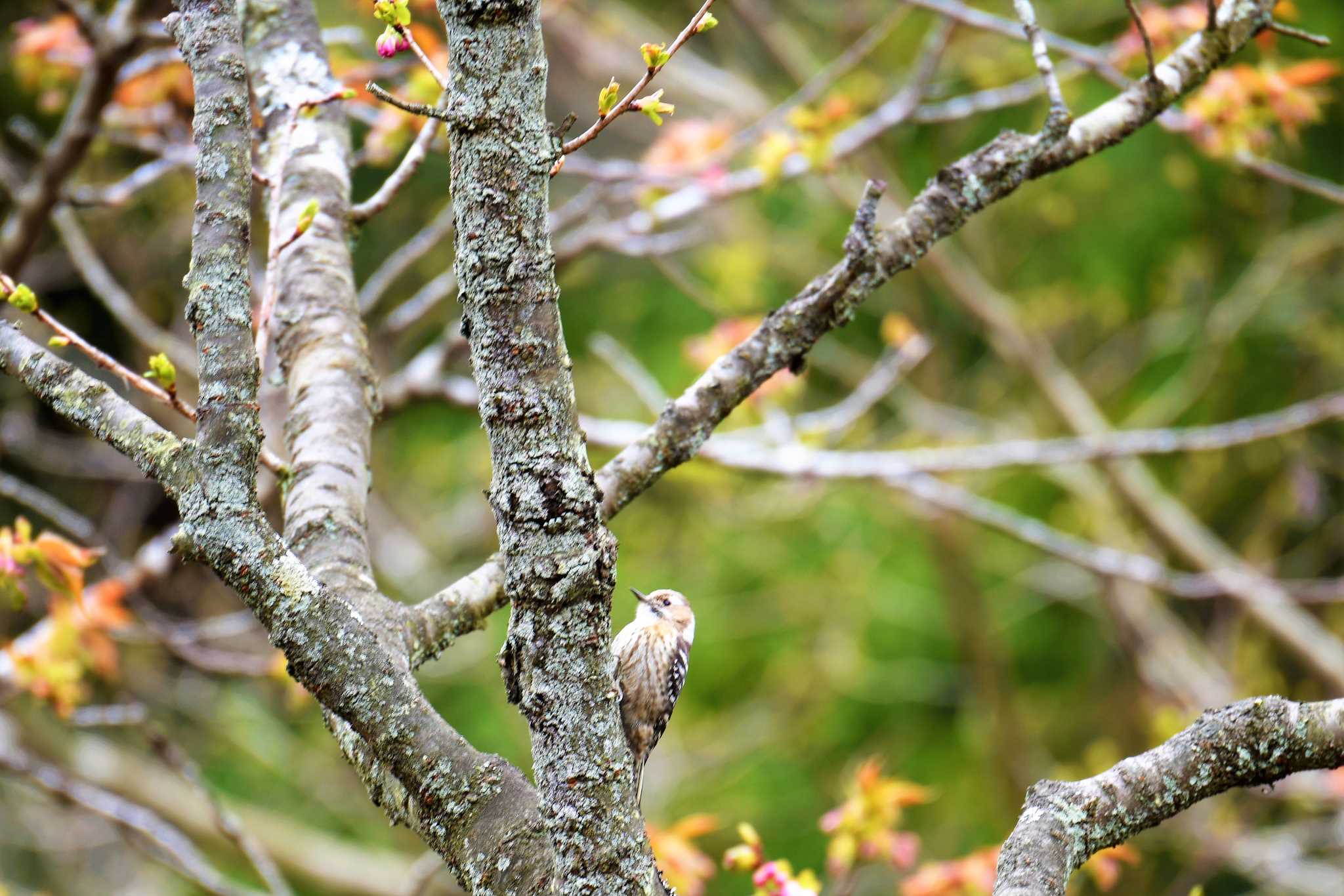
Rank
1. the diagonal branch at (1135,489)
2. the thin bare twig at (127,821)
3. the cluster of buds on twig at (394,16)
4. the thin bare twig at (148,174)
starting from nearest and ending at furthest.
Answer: the cluster of buds on twig at (394,16) → the thin bare twig at (127,821) → the thin bare twig at (148,174) → the diagonal branch at (1135,489)

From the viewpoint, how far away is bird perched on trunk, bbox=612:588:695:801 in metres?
2.35

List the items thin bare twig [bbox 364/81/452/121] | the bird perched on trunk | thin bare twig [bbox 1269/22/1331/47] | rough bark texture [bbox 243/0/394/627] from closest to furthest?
thin bare twig [bbox 364/81/452/121] < rough bark texture [bbox 243/0/394/627] < thin bare twig [bbox 1269/22/1331/47] < the bird perched on trunk

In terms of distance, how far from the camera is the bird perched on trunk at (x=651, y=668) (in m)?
2.35

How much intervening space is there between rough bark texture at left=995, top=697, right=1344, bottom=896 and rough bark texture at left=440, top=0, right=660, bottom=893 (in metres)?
0.55

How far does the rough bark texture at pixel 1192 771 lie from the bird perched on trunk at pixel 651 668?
1.00m

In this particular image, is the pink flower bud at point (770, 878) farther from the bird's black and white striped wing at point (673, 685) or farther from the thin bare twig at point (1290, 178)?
the thin bare twig at point (1290, 178)

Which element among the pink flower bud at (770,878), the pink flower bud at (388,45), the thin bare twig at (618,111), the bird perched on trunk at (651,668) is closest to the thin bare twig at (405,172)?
the pink flower bud at (388,45)

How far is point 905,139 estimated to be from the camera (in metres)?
6.64

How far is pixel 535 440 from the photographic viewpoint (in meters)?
1.17

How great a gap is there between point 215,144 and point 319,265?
67 centimetres

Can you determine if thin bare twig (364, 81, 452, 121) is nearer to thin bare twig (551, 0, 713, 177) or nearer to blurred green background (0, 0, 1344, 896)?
thin bare twig (551, 0, 713, 177)

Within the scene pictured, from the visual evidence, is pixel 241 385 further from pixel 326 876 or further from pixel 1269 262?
pixel 1269 262

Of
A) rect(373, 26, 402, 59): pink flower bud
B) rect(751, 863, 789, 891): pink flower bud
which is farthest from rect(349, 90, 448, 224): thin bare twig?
rect(751, 863, 789, 891): pink flower bud

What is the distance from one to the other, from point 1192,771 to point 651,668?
1.29m
